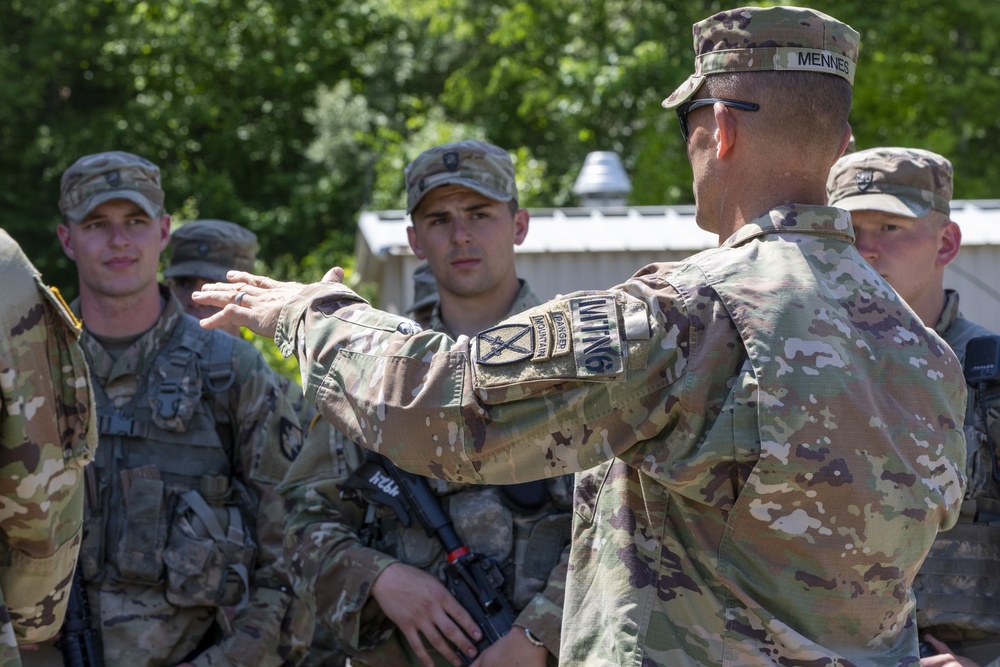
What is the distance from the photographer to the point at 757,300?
91.6 inches

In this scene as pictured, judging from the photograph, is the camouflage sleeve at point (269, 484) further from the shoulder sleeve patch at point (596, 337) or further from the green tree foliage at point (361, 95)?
the green tree foliage at point (361, 95)

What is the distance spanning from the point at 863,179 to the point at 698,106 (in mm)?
1579

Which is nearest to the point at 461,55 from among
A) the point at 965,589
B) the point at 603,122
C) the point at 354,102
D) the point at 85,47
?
the point at 354,102

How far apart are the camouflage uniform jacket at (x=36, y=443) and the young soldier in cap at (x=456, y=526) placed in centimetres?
103

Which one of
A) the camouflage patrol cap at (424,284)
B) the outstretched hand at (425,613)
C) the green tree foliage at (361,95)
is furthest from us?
the green tree foliage at (361,95)

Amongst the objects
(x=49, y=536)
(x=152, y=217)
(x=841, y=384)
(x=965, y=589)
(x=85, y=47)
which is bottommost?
(x=965, y=589)

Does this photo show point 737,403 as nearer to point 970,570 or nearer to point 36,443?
point 36,443

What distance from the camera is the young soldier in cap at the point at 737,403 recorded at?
228 centimetres

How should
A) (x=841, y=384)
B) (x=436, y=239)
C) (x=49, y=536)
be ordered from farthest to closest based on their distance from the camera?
(x=436, y=239), (x=49, y=536), (x=841, y=384)

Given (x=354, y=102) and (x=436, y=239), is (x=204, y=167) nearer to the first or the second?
(x=354, y=102)

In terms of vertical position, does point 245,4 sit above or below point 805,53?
above

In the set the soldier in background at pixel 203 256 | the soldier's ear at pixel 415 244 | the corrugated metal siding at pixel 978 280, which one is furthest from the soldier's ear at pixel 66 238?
the corrugated metal siding at pixel 978 280

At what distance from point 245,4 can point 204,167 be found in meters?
3.05

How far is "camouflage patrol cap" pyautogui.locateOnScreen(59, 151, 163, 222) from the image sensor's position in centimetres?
464
